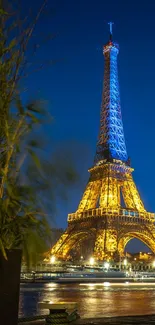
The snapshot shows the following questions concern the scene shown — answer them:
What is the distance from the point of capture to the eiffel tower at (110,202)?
49938 millimetres

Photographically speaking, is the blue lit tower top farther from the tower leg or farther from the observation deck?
the tower leg

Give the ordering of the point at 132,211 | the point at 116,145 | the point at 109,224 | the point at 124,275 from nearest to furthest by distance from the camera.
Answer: the point at 124,275, the point at 109,224, the point at 132,211, the point at 116,145

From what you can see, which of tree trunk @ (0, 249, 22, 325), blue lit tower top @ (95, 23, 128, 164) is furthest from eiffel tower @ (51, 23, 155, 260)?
tree trunk @ (0, 249, 22, 325)

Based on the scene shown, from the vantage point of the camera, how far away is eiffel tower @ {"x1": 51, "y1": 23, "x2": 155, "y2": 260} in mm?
49938

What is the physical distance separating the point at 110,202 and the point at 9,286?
48826 millimetres

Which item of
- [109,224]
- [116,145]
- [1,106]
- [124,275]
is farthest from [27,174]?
[116,145]

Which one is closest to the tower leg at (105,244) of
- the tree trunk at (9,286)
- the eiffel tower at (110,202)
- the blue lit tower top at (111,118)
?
the eiffel tower at (110,202)

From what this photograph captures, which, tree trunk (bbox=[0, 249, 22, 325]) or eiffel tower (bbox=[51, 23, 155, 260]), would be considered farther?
eiffel tower (bbox=[51, 23, 155, 260])

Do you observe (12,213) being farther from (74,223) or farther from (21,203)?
(74,223)

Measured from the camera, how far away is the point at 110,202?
5284 centimetres

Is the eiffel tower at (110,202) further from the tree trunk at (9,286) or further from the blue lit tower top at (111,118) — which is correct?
the tree trunk at (9,286)

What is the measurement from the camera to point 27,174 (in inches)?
180

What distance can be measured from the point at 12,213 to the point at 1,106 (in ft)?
4.04

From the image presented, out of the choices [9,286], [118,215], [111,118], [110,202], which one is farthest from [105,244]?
[9,286]
